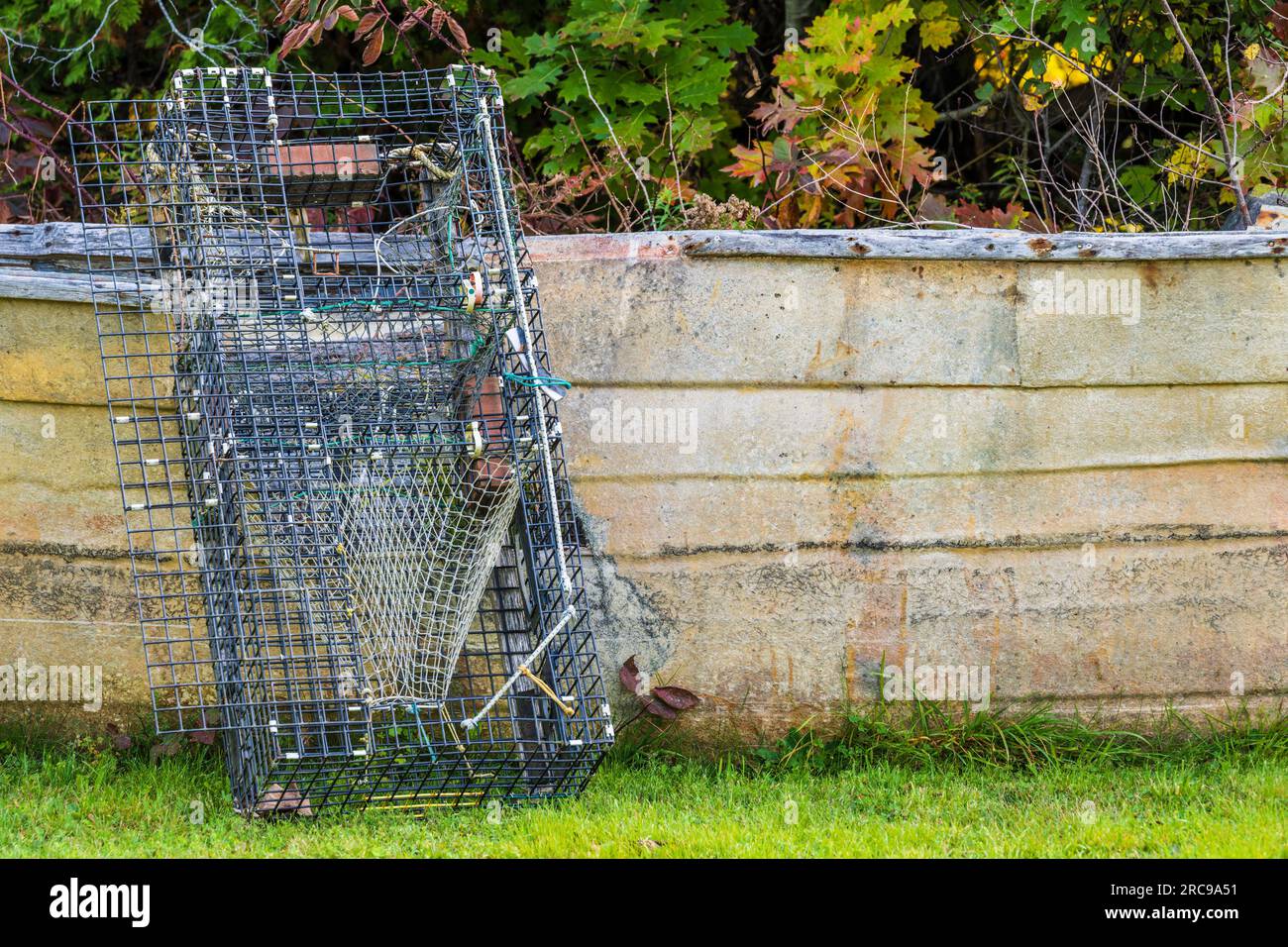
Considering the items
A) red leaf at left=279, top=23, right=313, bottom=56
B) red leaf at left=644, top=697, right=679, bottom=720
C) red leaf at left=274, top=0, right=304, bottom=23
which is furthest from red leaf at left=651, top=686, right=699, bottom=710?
red leaf at left=274, top=0, right=304, bottom=23

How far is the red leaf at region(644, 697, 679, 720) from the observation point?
5.12 metres

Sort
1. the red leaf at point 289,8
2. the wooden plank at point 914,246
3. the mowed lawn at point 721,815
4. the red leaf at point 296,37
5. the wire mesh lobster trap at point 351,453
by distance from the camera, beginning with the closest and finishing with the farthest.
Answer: the mowed lawn at point 721,815 < the wire mesh lobster trap at point 351,453 < the wooden plank at point 914,246 < the red leaf at point 296,37 < the red leaf at point 289,8

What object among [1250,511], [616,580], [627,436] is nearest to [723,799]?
[616,580]

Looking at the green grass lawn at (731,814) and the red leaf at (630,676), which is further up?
the red leaf at (630,676)

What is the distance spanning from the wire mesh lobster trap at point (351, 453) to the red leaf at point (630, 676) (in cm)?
22

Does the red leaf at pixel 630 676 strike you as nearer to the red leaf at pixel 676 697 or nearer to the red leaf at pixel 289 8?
the red leaf at pixel 676 697

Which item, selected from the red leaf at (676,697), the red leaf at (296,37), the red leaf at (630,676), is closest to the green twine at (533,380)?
the red leaf at (630,676)

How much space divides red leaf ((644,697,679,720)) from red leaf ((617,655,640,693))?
0.07m

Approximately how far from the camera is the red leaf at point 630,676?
5.12 meters

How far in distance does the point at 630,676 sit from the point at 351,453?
4.63 ft

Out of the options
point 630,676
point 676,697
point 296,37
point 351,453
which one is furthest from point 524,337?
point 296,37

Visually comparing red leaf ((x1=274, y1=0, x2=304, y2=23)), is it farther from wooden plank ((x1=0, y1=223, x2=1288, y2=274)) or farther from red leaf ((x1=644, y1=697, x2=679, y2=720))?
red leaf ((x1=644, y1=697, x2=679, y2=720))

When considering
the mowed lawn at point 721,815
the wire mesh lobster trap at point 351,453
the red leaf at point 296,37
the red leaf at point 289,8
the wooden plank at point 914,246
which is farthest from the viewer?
the red leaf at point 289,8
